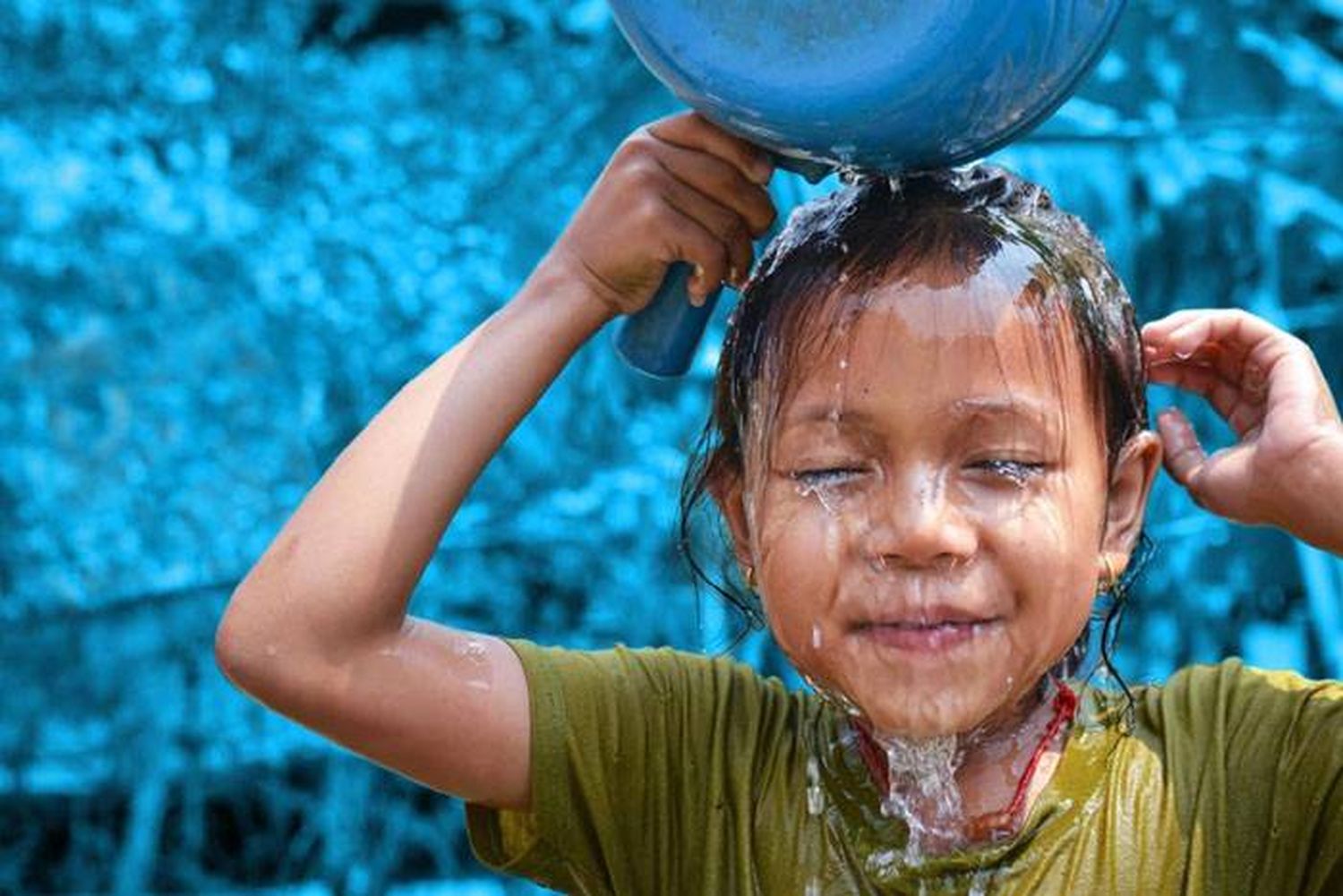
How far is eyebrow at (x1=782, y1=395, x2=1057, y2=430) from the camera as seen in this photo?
2010 millimetres

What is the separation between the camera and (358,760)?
3.58m

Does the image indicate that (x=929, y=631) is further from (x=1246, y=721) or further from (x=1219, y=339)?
(x=1219, y=339)

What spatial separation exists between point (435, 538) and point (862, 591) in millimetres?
415

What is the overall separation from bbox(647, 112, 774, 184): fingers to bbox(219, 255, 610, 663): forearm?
7.9 inches

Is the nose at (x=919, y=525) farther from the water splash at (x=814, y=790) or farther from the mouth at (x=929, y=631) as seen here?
the water splash at (x=814, y=790)

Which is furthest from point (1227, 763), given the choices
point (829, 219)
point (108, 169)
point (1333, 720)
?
point (108, 169)

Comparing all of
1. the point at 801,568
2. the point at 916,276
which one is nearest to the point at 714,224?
the point at 916,276

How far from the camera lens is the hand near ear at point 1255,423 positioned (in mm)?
2188

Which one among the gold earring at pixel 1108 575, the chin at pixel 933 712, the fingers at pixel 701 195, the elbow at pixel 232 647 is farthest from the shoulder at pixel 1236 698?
the elbow at pixel 232 647

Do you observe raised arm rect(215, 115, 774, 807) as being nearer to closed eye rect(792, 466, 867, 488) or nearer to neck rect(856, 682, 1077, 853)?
closed eye rect(792, 466, 867, 488)

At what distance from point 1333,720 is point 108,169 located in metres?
2.12

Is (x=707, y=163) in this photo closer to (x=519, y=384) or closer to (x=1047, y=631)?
(x=519, y=384)

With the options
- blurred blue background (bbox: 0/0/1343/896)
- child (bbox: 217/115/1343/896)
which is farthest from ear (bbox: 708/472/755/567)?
blurred blue background (bbox: 0/0/1343/896)

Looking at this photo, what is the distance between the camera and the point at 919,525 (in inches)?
77.4
